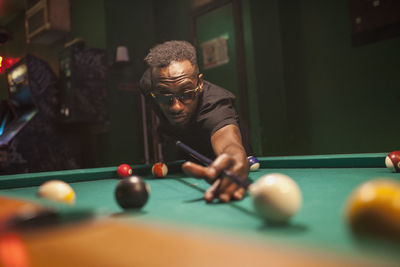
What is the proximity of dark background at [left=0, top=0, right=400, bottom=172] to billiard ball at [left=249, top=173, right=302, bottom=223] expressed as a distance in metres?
3.68

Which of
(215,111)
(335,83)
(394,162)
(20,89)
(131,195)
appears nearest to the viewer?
(131,195)

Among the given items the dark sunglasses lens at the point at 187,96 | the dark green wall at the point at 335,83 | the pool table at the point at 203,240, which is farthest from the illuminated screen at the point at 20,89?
the pool table at the point at 203,240

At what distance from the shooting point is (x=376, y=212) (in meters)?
0.72

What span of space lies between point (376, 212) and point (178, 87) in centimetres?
200

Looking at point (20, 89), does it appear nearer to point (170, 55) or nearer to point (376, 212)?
point (170, 55)

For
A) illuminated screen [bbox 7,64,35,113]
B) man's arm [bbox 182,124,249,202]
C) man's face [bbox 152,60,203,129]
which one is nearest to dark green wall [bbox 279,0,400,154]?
man's face [bbox 152,60,203,129]

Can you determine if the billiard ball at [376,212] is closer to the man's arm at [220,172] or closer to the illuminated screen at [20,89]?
the man's arm at [220,172]

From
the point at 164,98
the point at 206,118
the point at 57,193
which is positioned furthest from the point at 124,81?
the point at 57,193

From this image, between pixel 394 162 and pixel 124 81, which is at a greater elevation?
pixel 124 81

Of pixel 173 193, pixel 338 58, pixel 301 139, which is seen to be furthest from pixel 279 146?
pixel 173 193

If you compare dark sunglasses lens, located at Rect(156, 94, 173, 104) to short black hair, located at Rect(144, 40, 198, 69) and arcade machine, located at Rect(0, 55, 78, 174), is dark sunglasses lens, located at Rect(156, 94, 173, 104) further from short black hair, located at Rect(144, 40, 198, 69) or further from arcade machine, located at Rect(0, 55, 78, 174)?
arcade machine, located at Rect(0, 55, 78, 174)

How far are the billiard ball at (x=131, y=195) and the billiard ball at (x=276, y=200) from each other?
45 cm

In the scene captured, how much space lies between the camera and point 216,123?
2.41 meters

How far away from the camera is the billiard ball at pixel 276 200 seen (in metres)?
0.98
